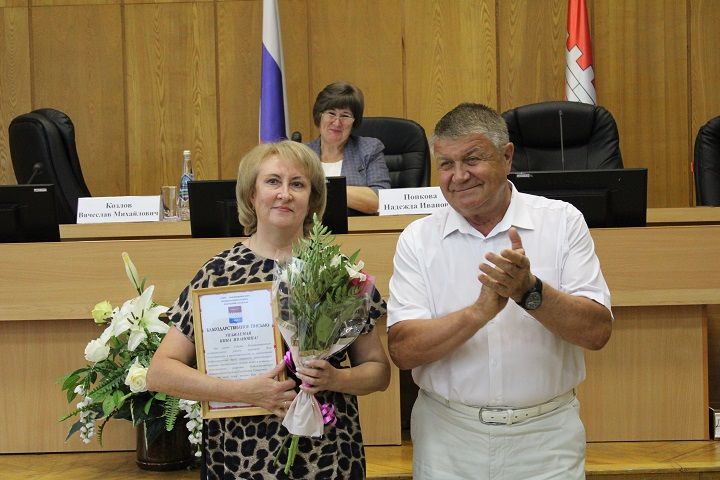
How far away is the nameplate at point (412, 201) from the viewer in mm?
3572

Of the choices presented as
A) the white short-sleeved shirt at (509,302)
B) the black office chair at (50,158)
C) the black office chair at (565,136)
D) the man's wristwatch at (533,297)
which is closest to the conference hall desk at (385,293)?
the white short-sleeved shirt at (509,302)

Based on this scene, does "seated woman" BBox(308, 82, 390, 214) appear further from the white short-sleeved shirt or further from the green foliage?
the green foliage

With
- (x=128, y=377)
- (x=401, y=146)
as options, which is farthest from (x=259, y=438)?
(x=401, y=146)

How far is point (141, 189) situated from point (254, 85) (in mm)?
1017

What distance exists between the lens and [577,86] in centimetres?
568

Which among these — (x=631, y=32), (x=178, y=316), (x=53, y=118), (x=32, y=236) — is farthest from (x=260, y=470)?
(x=631, y=32)

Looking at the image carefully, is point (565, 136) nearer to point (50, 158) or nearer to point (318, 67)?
point (318, 67)

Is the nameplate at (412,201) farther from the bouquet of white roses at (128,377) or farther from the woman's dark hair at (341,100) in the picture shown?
the bouquet of white roses at (128,377)

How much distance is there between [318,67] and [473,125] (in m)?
4.27

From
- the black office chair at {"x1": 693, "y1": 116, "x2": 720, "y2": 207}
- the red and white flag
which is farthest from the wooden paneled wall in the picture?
the black office chair at {"x1": 693, "y1": 116, "x2": 720, "y2": 207}

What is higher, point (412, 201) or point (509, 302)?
point (412, 201)

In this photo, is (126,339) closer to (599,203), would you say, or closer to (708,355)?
(599,203)

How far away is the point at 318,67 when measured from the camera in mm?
6105

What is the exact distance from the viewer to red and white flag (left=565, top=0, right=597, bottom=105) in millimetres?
5668
